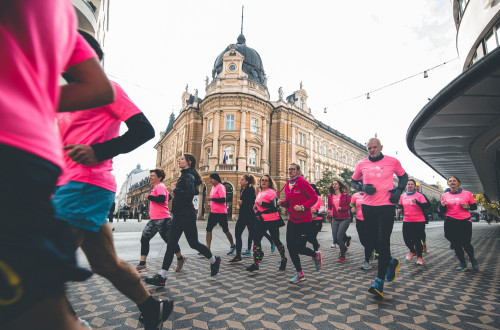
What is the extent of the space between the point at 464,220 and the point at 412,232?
3.51 ft

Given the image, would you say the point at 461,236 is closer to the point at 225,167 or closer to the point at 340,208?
the point at 340,208

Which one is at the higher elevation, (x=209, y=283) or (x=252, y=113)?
(x=252, y=113)

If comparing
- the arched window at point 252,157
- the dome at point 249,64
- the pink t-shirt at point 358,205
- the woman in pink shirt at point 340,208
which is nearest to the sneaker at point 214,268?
the woman in pink shirt at point 340,208

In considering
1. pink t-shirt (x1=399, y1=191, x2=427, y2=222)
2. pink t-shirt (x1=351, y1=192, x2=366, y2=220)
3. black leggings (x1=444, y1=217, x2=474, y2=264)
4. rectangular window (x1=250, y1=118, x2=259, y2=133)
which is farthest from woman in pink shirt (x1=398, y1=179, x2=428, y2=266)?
rectangular window (x1=250, y1=118, x2=259, y2=133)

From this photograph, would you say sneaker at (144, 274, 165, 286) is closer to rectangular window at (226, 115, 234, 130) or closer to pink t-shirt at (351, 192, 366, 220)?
pink t-shirt at (351, 192, 366, 220)

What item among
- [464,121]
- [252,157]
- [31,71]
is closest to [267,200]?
[31,71]

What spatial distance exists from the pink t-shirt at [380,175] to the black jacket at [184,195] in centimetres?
280

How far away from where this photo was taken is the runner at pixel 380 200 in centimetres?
383

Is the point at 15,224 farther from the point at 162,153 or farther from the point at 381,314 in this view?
the point at 162,153

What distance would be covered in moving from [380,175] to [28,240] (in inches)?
173

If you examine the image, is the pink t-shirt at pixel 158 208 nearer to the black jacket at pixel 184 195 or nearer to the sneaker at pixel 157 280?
the black jacket at pixel 184 195

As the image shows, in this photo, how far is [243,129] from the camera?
3052 cm

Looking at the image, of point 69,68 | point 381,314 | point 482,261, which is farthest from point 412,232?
point 69,68

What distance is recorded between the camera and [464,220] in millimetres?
5711
